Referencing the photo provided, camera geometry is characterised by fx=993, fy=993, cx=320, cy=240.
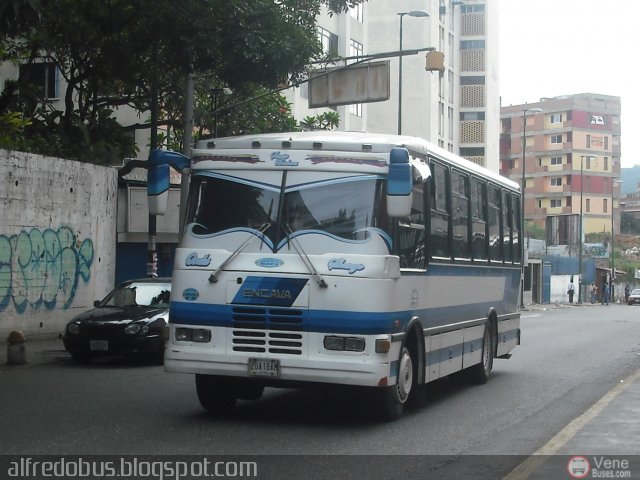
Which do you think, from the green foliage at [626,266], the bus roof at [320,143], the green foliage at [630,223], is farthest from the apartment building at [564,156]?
the bus roof at [320,143]

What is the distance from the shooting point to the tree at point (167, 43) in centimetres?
1842

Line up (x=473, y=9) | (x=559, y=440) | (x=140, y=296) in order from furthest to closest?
1. (x=473, y=9)
2. (x=140, y=296)
3. (x=559, y=440)

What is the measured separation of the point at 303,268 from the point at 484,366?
19.6 ft

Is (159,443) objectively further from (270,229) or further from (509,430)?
(509,430)

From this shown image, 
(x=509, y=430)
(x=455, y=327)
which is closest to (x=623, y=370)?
(x=455, y=327)

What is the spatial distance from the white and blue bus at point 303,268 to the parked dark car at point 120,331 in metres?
5.17

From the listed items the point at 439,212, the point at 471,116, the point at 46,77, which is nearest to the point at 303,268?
the point at 439,212

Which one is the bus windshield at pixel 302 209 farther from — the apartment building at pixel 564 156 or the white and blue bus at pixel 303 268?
the apartment building at pixel 564 156

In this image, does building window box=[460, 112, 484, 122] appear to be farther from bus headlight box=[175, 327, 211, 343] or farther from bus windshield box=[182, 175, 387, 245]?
bus headlight box=[175, 327, 211, 343]

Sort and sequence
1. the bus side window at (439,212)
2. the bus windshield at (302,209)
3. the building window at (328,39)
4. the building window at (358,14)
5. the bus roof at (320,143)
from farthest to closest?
1. the building window at (358,14)
2. the building window at (328,39)
3. the bus side window at (439,212)
4. the bus roof at (320,143)
5. the bus windshield at (302,209)

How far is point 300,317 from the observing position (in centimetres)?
1003

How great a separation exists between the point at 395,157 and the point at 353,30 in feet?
138

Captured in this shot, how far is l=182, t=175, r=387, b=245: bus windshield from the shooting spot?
10.3 meters

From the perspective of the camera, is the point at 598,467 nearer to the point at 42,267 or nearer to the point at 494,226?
the point at 494,226
